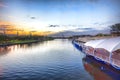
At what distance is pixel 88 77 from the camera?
887 cm

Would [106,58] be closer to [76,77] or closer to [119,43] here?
[119,43]

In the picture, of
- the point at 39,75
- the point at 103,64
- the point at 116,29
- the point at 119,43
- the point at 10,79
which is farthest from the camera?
the point at 116,29

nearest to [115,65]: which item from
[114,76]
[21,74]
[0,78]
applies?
[114,76]

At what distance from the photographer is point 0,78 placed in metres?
9.07

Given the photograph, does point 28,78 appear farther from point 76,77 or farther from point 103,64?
point 103,64

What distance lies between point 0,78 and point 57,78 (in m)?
2.61

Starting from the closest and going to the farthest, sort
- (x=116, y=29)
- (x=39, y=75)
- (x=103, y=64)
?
(x=39, y=75) < (x=103, y=64) < (x=116, y=29)

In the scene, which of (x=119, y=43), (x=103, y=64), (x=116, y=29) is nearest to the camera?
(x=119, y=43)

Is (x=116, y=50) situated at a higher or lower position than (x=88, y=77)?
higher

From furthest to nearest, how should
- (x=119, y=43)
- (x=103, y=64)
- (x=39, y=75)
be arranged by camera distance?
(x=103, y=64) < (x=119, y=43) < (x=39, y=75)

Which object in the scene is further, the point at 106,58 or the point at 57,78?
the point at 106,58

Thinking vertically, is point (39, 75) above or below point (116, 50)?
below

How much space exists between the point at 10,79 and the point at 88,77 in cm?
349

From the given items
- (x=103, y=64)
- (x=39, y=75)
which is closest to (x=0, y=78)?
(x=39, y=75)
